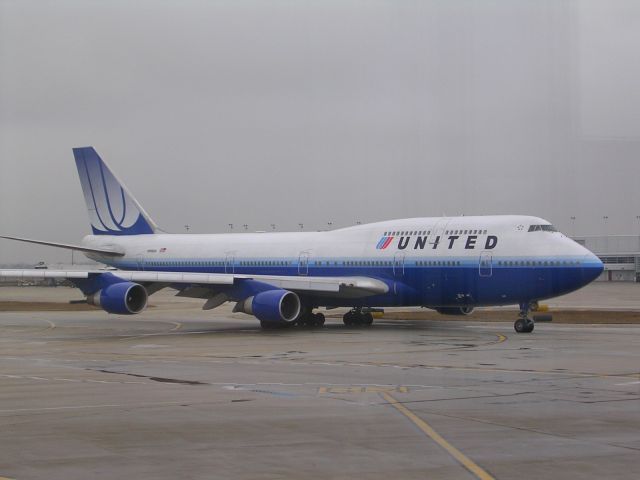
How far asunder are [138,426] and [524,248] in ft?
84.9

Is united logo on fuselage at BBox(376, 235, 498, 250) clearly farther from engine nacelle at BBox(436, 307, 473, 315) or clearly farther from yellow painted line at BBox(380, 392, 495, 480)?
yellow painted line at BBox(380, 392, 495, 480)

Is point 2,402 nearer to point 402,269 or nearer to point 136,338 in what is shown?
point 136,338

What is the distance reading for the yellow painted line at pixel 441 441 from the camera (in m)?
11.1

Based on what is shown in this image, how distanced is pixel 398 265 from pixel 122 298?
11.7 metres

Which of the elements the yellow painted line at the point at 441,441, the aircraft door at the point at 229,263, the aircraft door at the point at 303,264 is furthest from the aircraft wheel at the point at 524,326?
the yellow painted line at the point at 441,441

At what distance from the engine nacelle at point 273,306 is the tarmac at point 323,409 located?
6.11 m

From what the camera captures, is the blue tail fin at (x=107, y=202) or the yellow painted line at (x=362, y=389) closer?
the yellow painted line at (x=362, y=389)

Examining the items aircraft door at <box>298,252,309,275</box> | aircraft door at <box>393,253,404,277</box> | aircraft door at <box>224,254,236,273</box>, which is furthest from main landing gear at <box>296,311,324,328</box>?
aircraft door at <box>393,253,404,277</box>

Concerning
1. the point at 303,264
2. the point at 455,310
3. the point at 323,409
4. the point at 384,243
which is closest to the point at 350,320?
the point at 303,264

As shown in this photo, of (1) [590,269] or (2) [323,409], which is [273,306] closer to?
(1) [590,269]

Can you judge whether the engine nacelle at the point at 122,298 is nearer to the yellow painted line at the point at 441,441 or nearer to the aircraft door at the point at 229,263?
the aircraft door at the point at 229,263

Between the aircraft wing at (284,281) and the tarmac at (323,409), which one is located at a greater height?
the aircraft wing at (284,281)

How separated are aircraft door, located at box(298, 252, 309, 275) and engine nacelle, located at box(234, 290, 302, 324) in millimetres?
→ 3271

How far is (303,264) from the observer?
44.6 meters
